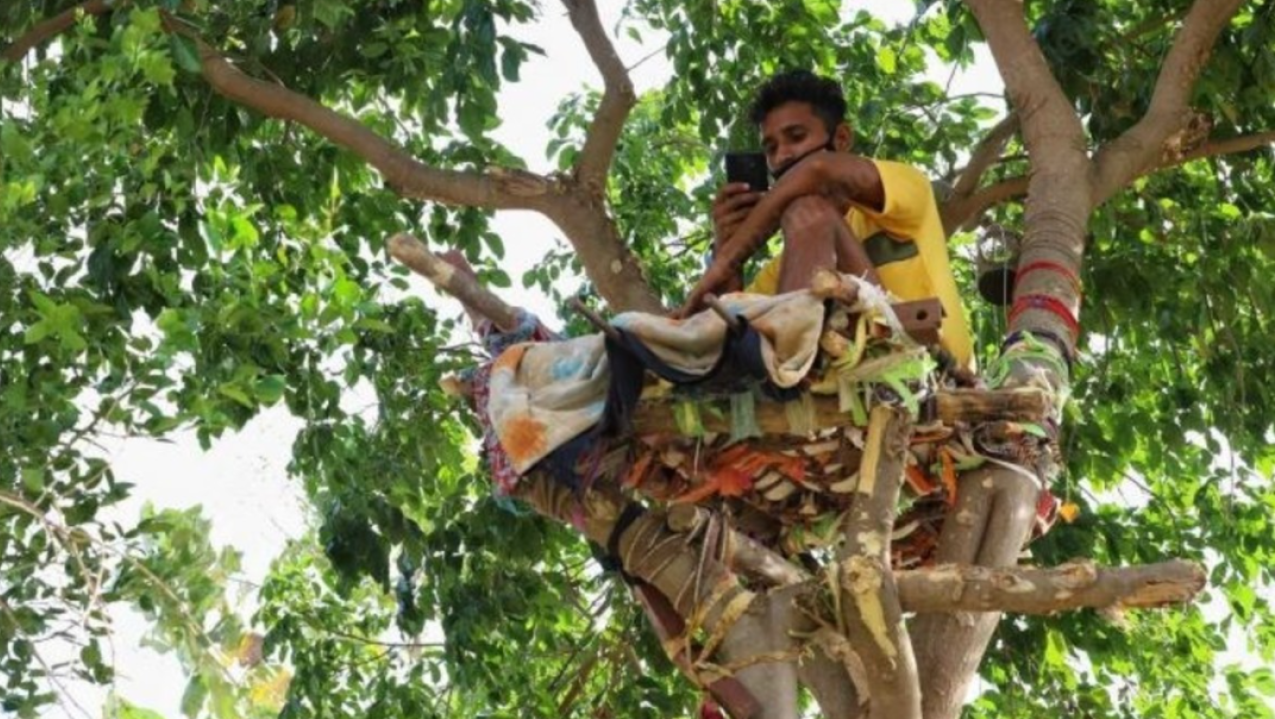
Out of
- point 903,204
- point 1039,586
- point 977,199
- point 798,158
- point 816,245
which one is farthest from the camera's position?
point 977,199

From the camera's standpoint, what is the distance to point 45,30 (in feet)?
20.9

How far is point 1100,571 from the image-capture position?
15.3 feet

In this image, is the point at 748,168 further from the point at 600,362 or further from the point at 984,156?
the point at 984,156

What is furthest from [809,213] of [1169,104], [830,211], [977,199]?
[1169,104]

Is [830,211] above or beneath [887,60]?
beneath

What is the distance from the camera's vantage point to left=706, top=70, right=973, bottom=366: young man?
4.95m

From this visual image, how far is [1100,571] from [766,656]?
0.66m

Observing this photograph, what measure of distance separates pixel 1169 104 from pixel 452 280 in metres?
2.02

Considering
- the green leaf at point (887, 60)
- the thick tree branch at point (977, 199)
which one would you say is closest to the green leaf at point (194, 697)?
the thick tree branch at point (977, 199)

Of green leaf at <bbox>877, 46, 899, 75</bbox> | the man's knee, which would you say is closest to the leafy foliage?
green leaf at <bbox>877, 46, 899, 75</bbox>

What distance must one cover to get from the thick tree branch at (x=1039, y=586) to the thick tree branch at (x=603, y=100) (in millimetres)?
1828

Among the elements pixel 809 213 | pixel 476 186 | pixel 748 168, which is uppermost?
pixel 476 186

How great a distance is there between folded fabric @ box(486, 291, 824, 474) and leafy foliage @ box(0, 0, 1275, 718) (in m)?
0.74

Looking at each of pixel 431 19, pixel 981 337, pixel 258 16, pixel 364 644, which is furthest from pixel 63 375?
pixel 981 337
